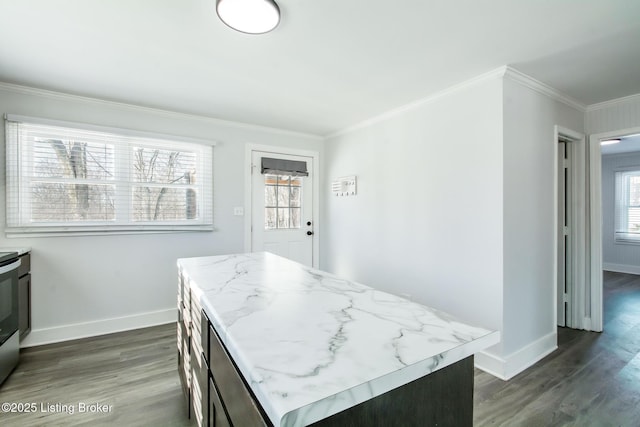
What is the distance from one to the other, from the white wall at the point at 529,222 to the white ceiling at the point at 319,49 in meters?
0.28

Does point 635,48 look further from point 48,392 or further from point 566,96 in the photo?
point 48,392

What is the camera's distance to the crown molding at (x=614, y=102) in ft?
9.21

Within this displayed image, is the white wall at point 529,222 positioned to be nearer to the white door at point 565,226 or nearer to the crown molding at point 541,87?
the crown molding at point 541,87

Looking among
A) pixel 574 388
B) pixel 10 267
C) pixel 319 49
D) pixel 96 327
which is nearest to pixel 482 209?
pixel 574 388

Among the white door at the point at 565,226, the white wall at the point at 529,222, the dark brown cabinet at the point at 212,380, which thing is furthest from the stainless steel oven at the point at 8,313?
the white door at the point at 565,226

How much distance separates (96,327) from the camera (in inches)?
117

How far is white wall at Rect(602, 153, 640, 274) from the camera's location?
5812 mm

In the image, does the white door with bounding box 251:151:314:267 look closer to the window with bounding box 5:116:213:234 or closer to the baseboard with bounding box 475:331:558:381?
the window with bounding box 5:116:213:234

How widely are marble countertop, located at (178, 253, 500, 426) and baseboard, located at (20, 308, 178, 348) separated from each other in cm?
233

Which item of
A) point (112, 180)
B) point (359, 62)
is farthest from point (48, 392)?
point (359, 62)

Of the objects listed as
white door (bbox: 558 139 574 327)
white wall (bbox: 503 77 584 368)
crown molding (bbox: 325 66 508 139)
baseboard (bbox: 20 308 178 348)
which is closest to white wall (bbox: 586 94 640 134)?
white door (bbox: 558 139 574 327)

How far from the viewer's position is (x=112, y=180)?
3064 mm

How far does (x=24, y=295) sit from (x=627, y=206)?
9459 millimetres

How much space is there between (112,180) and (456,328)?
346 cm
